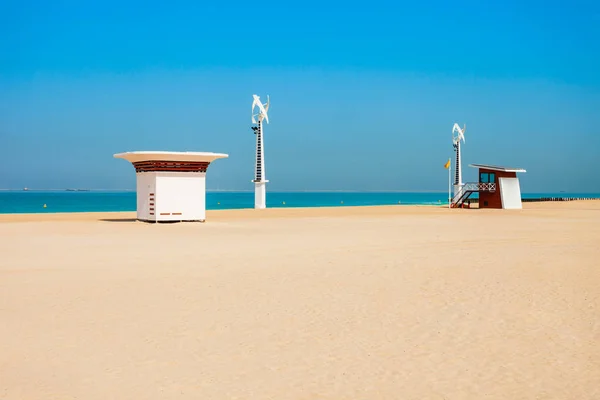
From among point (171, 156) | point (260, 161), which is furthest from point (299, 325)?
point (260, 161)

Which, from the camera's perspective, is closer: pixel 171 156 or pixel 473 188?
pixel 171 156

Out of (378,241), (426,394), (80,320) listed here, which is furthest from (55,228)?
(426,394)

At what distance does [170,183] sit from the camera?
31906 millimetres

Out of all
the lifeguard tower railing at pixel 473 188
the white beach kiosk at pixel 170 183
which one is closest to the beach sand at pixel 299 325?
the white beach kiosk at pixel 170 183

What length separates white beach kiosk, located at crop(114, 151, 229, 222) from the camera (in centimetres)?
3164

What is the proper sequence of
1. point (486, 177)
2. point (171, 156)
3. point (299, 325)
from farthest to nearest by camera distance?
1. point (486, 177)
2. point (171, 156)
3. point (299, 325)

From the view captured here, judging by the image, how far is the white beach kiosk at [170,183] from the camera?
31641 mm

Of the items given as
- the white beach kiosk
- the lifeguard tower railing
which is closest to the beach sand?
the white beach kiosk

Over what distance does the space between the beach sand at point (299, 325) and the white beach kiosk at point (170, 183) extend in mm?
13319

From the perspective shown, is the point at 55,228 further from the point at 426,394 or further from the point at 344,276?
the point at 426,394

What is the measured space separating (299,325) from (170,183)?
2386cm

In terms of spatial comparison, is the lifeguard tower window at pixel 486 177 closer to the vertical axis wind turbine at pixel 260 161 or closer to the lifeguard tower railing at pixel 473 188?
the lifeguard tower railing at pixel 473 188

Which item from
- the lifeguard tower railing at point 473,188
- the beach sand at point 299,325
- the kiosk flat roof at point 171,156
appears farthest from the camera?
the lifeguard tower railing at point 473,188

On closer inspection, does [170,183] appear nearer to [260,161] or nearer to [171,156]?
[171,156]
